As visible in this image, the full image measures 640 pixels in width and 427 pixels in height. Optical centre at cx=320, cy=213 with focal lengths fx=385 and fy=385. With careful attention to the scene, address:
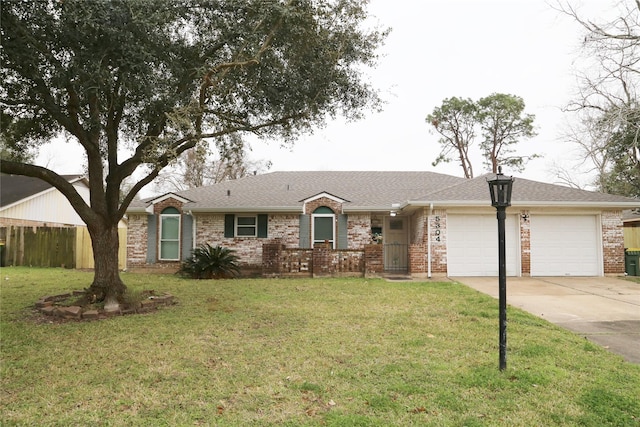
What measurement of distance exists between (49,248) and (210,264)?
8.57 meters

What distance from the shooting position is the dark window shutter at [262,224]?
599 inches

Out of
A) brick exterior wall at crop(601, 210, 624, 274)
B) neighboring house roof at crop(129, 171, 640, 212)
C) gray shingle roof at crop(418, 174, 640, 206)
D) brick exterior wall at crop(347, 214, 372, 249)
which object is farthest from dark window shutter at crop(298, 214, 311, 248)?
brick exterior wall at crop(601, 210, 624, 274)

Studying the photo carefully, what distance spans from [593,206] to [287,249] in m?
10.4

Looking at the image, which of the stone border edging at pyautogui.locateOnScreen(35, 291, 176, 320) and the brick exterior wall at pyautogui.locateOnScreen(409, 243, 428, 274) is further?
the brick exterior wall at pyautogui.locateOnScreen(409, 243, 428, 274)

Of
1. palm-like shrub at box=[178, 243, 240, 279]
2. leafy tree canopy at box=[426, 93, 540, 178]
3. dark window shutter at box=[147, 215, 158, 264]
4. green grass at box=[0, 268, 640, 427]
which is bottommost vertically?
green grass at box=[0, 268, 640, 427]

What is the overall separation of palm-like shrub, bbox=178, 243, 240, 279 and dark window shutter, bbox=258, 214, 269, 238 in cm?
161

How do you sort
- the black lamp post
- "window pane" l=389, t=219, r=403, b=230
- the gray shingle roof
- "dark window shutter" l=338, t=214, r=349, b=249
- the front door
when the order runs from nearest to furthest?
the black lamp post, the gray shingle roof, "dark window shutter" l=338, t=214, r=349, b=249, the front door, "window pane" l=389, t=219, r=403, b=230

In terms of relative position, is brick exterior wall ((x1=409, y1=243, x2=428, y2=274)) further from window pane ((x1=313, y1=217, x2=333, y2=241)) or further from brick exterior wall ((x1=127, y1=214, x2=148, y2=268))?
brick exterior wall ((x1=127, y1=214, x2=148, y2=268))

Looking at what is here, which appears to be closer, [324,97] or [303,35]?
[303,35]

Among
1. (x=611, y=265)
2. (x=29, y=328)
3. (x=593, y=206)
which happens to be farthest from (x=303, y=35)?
(x=611, y=265)

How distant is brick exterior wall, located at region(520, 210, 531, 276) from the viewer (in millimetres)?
12992

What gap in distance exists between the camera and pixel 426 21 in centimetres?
978

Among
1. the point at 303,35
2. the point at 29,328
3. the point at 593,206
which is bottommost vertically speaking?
the point at 29,328

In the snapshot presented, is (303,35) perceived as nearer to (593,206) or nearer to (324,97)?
(324,97)
